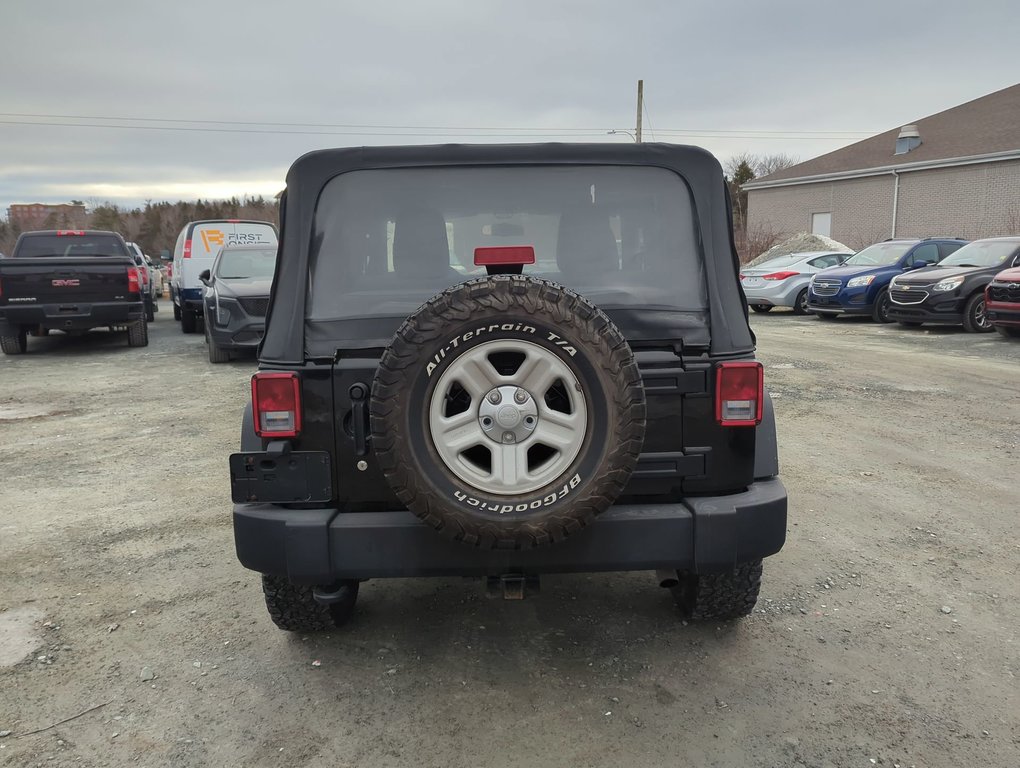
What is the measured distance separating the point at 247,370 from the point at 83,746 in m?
8.47

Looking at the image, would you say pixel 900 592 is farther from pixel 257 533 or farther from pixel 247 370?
pixel 247 370

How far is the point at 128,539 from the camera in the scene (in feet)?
14.8

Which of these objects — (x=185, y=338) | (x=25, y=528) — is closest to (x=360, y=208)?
(x=25, y=528)

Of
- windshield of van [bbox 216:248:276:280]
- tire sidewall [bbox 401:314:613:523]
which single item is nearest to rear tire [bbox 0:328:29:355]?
windshield of van [bbox 216:248:276:280]

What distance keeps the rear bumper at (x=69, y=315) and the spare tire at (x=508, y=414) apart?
11.3 meters

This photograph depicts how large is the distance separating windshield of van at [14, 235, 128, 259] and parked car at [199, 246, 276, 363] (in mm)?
4323

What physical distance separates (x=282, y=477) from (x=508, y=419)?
34.5 inches

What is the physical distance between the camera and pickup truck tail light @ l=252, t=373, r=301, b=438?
Answer: 8.91 feet

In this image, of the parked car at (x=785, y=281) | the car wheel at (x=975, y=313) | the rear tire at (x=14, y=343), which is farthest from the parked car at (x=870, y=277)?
the rear tire at (x=14, y=343)

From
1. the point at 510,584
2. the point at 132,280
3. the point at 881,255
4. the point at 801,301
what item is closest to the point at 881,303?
the point at 881,255

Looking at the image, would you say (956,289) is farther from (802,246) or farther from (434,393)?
(802,246)

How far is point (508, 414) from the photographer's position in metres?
2.43

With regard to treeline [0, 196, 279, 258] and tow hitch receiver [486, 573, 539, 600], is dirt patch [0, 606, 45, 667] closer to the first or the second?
tow hitch receiver [486, 573, 539, 600]

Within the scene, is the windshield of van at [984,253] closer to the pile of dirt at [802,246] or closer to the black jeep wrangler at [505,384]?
the black jeep wrangler at [505,384]
